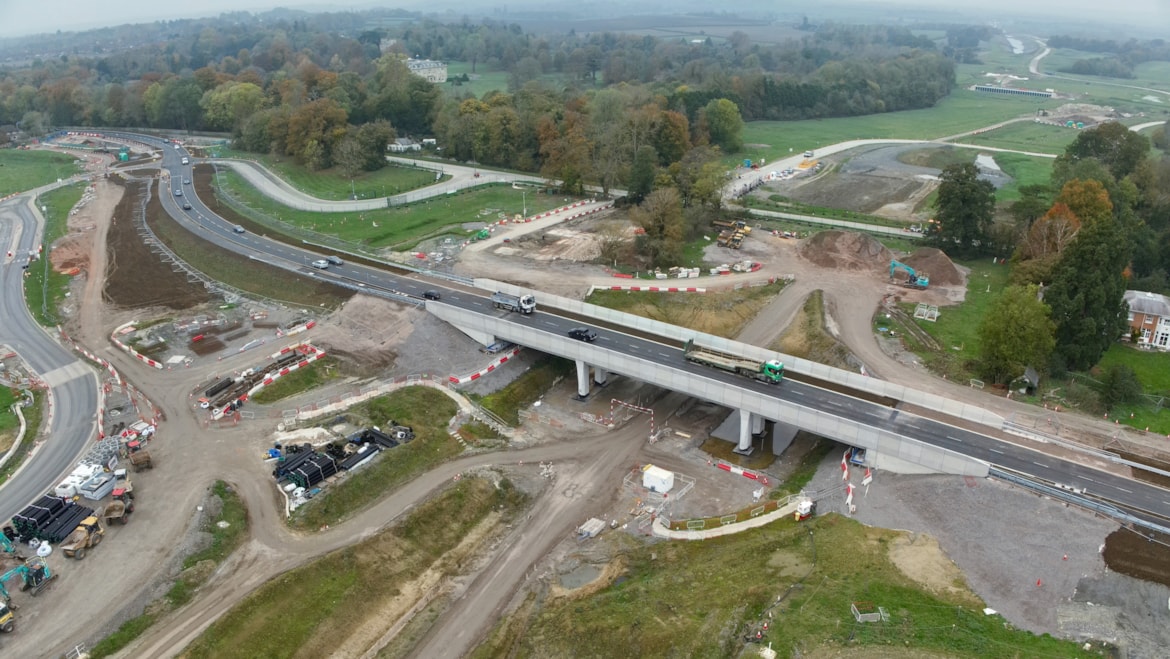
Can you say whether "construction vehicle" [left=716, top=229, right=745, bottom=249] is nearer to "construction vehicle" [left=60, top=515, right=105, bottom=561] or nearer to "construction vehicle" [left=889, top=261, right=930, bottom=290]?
"construction vehicle" [left=889, top=261, right=930, bottom=290]

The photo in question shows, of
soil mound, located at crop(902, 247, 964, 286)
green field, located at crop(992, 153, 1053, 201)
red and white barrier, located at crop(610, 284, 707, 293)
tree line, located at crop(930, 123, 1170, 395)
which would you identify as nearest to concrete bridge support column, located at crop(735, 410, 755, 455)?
tree line, located at crop(930, 123, 1170, 395)

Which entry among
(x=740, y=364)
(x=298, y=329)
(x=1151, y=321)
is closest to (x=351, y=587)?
(x=740, y=364)

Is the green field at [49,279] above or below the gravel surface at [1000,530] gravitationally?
above

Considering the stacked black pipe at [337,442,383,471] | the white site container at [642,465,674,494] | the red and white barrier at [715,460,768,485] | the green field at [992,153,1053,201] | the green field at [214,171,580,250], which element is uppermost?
the green field at [214,171,580,250]

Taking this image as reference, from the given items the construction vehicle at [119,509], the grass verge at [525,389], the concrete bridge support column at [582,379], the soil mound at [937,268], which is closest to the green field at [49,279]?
the construction vehicle at [119,509]

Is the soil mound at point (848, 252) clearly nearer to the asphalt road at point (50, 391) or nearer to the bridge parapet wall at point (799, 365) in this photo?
the bridge parapet wall at point (799, 365)

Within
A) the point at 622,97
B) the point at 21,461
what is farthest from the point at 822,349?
the point at 622,97
